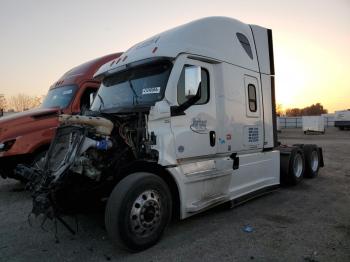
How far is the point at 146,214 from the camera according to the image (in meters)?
4.25

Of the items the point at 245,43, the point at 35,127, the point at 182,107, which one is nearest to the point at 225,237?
the point at 182,107

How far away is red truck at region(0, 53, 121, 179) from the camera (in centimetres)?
671

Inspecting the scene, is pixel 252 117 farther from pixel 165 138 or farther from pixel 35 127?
pixel 35 127

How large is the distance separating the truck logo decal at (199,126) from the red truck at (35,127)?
2523 millimetres

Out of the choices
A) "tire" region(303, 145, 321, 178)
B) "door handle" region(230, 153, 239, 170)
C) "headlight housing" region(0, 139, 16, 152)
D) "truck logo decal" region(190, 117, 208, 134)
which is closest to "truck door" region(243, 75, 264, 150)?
"door handle" region(230, 153, 239, 170)

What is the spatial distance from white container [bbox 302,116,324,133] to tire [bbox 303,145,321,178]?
1166 inches

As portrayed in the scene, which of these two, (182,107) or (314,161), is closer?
(182,107)

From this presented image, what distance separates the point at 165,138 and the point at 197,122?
735 millimetres

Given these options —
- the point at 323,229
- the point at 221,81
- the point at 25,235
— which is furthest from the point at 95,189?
the point at 323,229

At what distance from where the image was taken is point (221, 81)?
565 cm

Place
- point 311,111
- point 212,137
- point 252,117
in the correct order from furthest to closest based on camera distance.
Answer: point 311,111
point 252,117
point 212,137

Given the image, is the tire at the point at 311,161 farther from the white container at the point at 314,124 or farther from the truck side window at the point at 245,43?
the white container at the point at 314,124

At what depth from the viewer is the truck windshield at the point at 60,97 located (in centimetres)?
817

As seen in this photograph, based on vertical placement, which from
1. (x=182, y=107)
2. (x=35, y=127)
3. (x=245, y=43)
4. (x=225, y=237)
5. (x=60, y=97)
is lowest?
(x=225, y=237)
